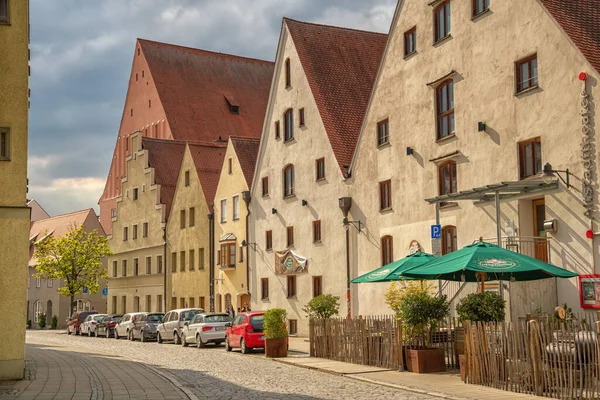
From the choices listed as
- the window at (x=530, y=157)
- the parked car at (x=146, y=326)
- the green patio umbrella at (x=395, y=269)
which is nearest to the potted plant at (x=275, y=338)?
the green patio umbrella at (x=395, y=269)

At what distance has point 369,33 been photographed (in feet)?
149

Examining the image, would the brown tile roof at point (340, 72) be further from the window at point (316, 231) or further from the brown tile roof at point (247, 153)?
the brown tile roof at point (247, 153)

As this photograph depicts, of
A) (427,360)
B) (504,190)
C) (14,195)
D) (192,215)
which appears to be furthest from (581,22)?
(192,215)

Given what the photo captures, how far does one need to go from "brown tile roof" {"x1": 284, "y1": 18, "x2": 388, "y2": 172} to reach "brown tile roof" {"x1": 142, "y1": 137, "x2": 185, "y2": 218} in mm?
19994

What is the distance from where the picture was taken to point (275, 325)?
2792cm

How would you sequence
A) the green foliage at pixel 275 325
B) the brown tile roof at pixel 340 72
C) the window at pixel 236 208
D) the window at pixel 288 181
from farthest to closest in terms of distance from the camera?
the window at pixel 236 208 < the window at pixel 288 181 < the brown tile roof at pixel 340 72 < the green foliage at pixel 275 325

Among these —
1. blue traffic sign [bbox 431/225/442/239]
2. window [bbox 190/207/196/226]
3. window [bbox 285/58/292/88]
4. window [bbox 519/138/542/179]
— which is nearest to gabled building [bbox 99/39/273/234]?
window [bbox 190/207/196/226]

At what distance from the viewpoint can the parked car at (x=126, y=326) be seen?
45719mm

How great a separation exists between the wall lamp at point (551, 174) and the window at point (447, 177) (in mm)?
5065

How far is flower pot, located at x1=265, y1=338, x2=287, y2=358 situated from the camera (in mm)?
27891

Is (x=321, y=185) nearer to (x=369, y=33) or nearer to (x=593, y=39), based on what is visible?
(x=369, y=33)

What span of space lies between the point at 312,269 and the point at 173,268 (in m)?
18.7

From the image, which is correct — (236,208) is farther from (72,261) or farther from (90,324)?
(72,261)

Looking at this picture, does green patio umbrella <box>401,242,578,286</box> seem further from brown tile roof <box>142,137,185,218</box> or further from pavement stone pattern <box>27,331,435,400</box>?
brown tile roof <box>142,137,185,218</box>
